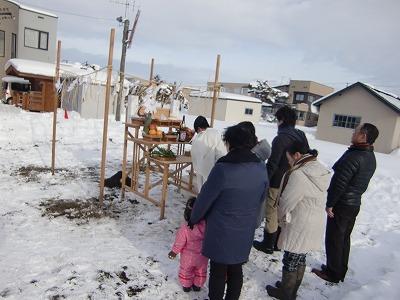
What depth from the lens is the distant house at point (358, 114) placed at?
18516 millimetres

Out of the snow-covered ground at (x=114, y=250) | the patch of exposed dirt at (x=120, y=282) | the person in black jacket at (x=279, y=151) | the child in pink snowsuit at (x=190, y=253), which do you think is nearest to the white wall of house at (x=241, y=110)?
the snow-covered ground at (x=114, y=250)

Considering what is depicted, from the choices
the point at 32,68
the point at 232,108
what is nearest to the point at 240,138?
the point at 32,68

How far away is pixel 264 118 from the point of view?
42906 millimetres

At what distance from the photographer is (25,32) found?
74.7 feet

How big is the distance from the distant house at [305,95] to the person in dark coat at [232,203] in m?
39.9

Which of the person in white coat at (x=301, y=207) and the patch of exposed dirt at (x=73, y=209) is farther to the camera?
the patch of exposed dirt at (x=73, y=209)

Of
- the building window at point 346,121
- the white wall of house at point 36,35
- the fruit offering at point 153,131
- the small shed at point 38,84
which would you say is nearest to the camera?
the fruit offering at point 153,131

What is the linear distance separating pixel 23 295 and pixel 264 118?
136 ft

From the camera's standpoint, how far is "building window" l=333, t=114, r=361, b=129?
66.3ft

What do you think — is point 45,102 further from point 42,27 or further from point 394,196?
point 394,196

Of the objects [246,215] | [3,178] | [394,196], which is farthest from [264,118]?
[246,215]

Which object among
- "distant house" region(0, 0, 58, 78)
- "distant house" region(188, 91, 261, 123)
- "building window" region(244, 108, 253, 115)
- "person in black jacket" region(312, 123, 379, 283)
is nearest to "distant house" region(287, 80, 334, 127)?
"distant house" region(188, 91, 261, 123)

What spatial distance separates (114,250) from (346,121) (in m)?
19.7

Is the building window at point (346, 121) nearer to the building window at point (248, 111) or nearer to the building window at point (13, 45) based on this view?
the building window at point (248, 111)
